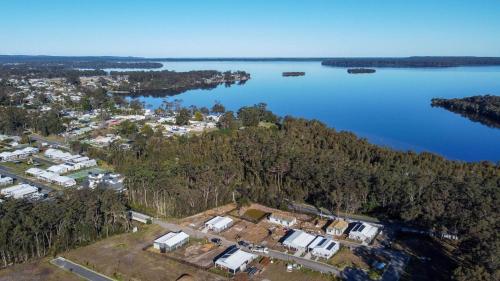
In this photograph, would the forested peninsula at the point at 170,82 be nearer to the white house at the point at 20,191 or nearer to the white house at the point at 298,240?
the white house at the point at 20,191

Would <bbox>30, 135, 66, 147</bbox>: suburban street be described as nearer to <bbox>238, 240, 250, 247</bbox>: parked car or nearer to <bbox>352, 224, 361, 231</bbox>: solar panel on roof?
<bbox>238, 240, 250, 247</bbox>: parked car

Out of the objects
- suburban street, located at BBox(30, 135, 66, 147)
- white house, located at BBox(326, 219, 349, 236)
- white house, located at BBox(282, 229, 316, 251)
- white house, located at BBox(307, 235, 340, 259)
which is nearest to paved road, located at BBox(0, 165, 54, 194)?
suburban street, located at BBox(30, 135, 66, 147)

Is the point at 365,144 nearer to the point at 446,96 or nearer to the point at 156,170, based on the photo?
the point at 156,170

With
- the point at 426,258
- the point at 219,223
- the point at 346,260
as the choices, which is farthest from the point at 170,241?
the point at 426,258

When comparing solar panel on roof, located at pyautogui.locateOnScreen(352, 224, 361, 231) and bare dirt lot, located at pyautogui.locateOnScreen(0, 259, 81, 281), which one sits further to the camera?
solar panel on roof, located at pyautogui.locateOnScreen(352, 224, 361, 231)

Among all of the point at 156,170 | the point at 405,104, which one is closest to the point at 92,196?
the point at 156,170

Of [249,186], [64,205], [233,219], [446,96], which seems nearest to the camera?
[64,205]
